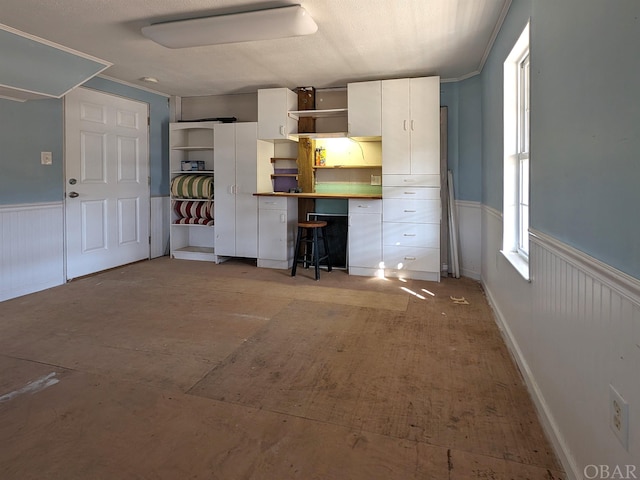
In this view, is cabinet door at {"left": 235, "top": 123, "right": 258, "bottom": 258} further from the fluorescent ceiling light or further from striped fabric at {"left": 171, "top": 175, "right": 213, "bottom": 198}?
the fluorescent ceiling light

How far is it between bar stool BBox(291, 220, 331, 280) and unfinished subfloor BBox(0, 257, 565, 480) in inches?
37.3

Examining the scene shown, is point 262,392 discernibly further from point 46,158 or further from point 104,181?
point 104,181

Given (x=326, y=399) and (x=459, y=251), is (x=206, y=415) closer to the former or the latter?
(x=326, y=399)

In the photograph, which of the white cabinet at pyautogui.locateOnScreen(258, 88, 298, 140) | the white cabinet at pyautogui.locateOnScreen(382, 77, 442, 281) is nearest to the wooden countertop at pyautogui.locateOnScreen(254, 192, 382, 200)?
the white cabinet at pyautogui.locateOnScreen(382, 77, 442, 281)

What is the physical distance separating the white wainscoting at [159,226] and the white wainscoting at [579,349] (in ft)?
16.0

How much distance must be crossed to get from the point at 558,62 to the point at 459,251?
3.31 meters

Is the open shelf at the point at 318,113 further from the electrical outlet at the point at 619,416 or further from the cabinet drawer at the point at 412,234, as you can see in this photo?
the electrical outlet at the point at 619,416

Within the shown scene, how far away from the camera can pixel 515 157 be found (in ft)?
9.77

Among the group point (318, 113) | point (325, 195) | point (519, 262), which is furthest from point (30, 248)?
point (519, 262)

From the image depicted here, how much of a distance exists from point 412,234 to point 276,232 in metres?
1.72

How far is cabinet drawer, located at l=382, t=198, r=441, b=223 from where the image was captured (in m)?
4.48

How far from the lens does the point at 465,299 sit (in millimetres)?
3818

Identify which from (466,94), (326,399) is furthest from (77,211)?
(466,94)

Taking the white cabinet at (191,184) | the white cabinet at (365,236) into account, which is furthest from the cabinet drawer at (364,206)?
the white cabinet at (191,184)
